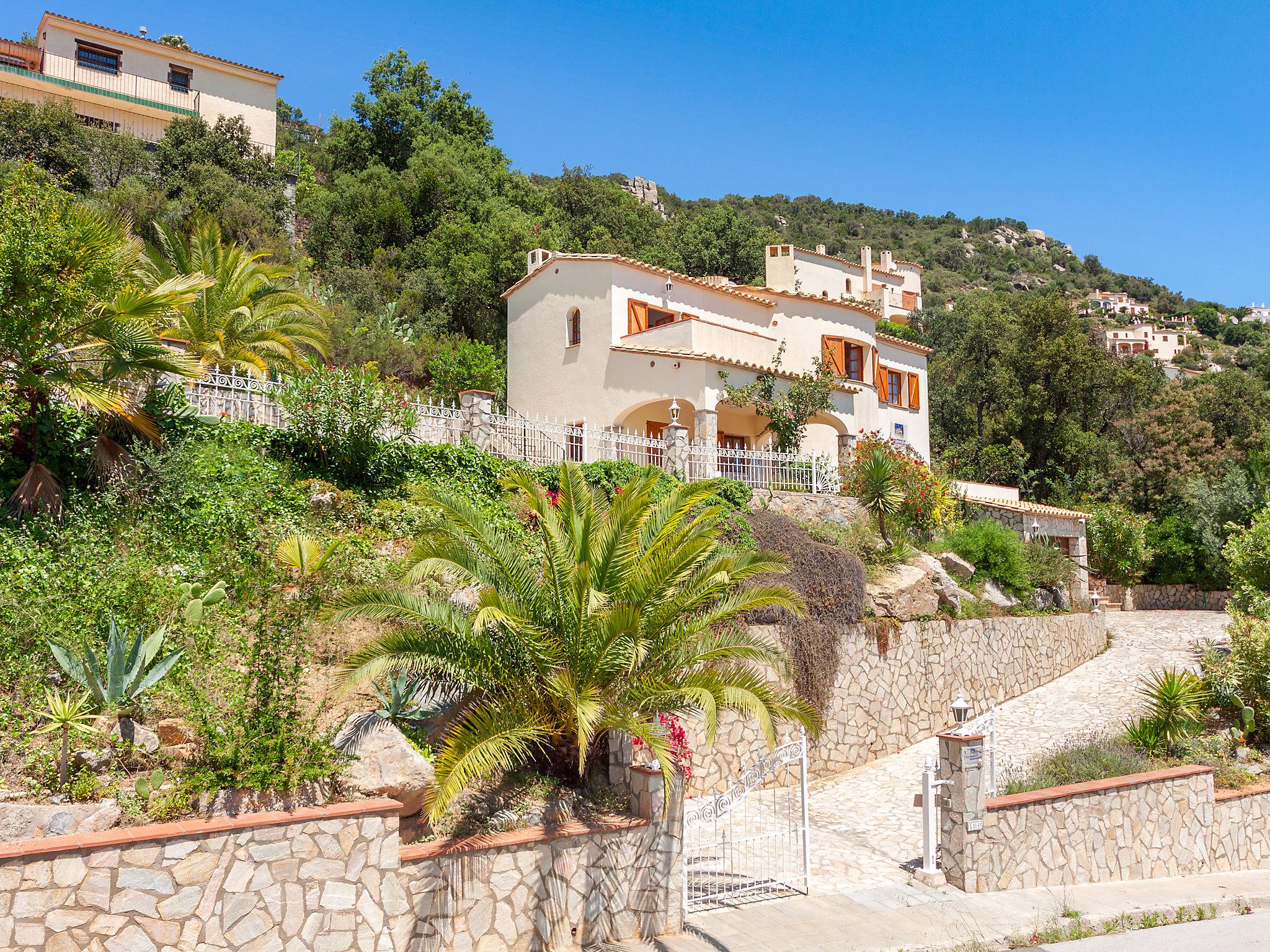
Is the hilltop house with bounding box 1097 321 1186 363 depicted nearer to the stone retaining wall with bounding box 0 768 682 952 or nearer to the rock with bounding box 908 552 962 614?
the rock with bounding box 908 552 962 614

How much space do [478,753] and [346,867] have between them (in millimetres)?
1343

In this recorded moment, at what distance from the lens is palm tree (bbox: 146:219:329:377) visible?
17.6m

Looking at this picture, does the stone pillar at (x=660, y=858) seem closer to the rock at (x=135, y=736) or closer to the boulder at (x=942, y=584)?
the rock at (x=135, y=736)

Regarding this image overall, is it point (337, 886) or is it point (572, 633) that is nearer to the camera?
point (337, 886)

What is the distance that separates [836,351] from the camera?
29.2 m

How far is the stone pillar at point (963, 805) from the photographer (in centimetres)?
1088

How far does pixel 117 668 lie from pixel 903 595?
13045 mm

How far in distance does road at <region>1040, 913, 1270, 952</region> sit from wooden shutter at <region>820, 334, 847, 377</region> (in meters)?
19.6

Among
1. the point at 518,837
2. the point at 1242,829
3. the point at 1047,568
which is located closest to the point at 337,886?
the point at 518,837

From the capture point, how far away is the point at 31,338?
34.6ft

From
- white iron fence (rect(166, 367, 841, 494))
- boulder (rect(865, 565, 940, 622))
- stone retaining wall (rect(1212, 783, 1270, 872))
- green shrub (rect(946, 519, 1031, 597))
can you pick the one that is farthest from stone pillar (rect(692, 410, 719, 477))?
stone retaining wall (rect(1212, 783, 1270, 872))

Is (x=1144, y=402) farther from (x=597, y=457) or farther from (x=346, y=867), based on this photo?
(x=346, y=867)

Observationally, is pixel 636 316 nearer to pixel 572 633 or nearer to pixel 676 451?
pixel 676 451

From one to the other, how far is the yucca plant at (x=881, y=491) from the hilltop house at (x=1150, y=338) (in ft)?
248
